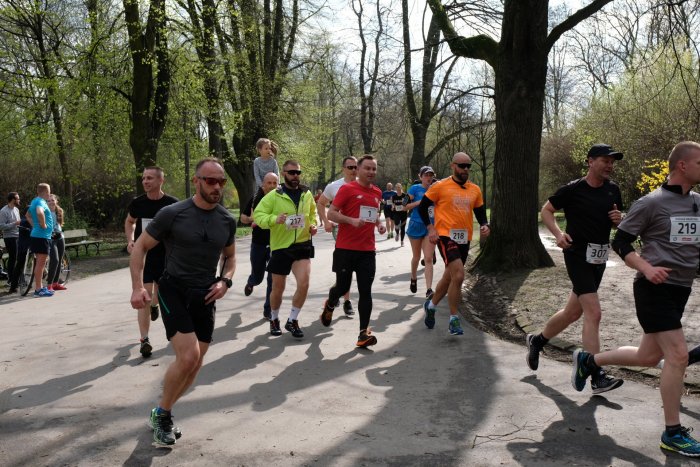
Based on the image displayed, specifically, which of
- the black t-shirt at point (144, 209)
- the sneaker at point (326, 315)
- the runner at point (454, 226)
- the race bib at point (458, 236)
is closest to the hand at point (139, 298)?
the black t-shirt at point (144, 209)

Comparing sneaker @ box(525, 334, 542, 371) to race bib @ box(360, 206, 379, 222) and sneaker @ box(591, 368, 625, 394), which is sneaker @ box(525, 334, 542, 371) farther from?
race bib @ box(360, 206, 379, 222)

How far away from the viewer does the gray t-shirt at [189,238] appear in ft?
14.2

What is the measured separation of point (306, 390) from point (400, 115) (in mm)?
14833

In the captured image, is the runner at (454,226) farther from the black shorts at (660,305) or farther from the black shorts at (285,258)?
the black shorts at (660,305)

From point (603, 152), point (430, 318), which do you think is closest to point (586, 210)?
point (603, 152)

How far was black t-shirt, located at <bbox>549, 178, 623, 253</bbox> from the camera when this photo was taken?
17.0ft

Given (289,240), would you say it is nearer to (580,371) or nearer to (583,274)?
(583,274)

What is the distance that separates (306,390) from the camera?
17.3 ft

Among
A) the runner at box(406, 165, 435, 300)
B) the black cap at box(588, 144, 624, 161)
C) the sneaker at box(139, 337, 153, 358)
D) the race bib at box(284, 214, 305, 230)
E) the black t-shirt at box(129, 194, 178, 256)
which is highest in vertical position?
the black cap at box(588, 144, 624, 161)

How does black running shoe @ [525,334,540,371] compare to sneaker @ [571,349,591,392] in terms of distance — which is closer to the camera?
sneaker @ [571,349,591,392]

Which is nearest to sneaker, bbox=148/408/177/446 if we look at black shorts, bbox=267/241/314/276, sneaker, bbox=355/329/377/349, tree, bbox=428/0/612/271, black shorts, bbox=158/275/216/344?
black shorts, bbox=158/275/216/344

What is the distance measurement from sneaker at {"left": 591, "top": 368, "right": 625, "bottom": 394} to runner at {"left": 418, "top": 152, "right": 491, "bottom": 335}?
2318mm

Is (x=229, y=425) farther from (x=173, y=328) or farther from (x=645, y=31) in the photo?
(x=645, y=31)

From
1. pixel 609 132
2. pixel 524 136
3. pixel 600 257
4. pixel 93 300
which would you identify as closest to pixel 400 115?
pixel 524 136
